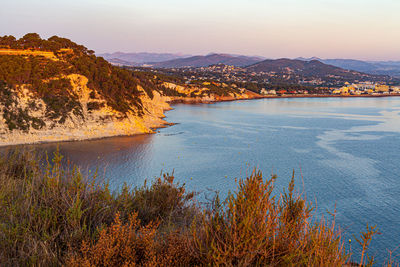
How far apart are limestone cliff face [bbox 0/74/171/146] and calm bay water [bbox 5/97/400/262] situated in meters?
2.03

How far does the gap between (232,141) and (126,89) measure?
1968 cm

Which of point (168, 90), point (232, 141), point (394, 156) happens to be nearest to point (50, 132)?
point (232, 141)

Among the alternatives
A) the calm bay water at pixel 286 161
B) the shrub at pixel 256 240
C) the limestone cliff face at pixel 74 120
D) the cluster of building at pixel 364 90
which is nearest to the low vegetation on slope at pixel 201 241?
the shrub at pixel 256 240

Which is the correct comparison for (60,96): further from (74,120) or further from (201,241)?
(201,241)

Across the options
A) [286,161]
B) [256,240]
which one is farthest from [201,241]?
[286,161]

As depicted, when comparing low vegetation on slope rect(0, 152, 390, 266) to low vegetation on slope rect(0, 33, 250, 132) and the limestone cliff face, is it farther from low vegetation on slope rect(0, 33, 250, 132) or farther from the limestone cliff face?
low vegetation on slope rect(0, 33, 250, 132)

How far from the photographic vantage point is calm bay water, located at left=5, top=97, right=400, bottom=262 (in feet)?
55.9

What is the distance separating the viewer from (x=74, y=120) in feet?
110

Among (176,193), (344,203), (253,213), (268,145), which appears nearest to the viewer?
(253,213)

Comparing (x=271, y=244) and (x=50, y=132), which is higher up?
(x=271, y=244)

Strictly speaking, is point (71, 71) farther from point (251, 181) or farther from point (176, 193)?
point (251, 181)

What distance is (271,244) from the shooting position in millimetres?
3344

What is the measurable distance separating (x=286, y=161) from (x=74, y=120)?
2406 centimetres

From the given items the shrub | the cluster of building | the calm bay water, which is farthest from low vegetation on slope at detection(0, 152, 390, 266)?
the cluster of building
